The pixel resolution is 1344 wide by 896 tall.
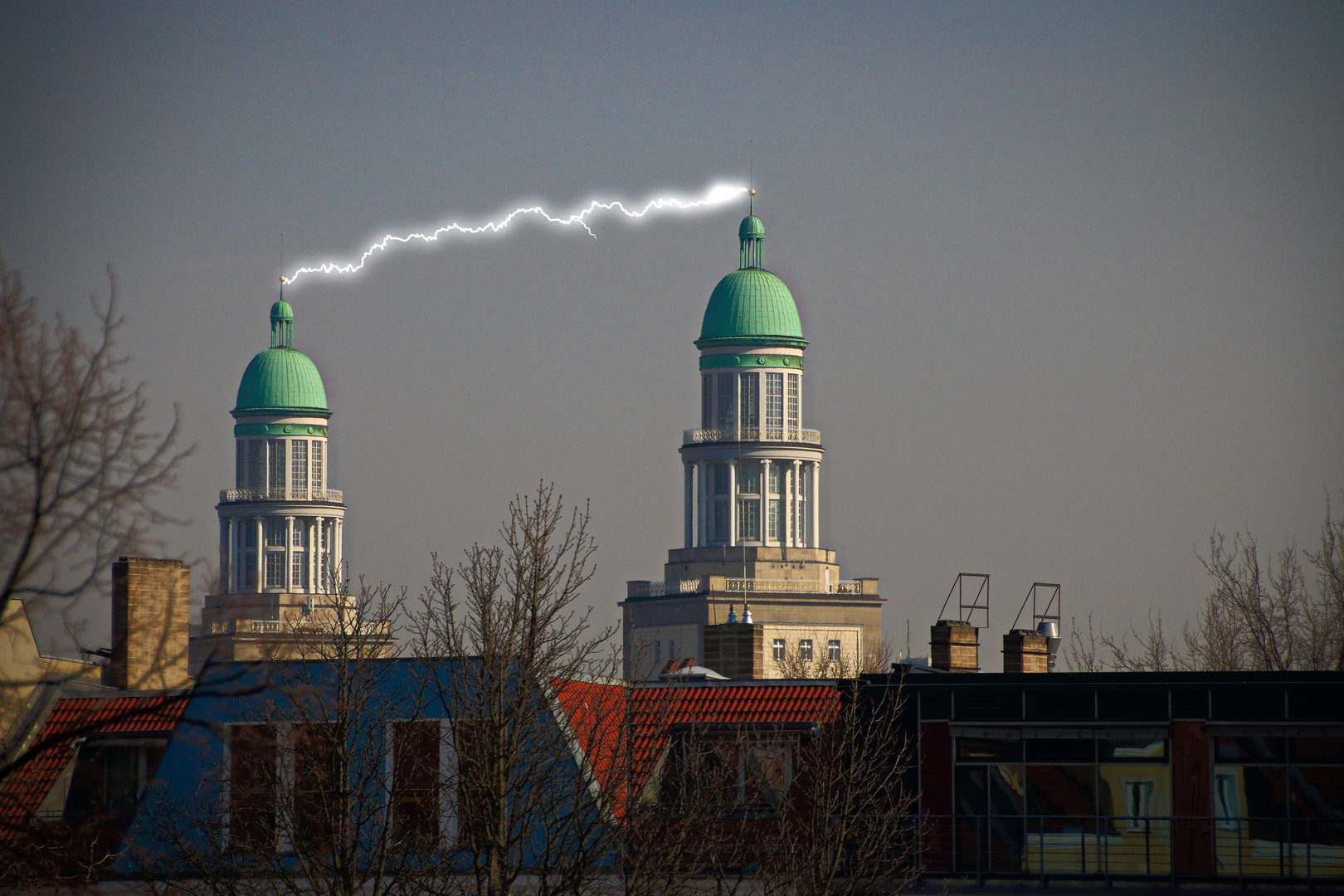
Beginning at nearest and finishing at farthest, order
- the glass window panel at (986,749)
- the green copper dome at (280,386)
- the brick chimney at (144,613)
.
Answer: the brick chimney at (144,613) < the glass window panel at (986,749) < the green copper dome at (280,386)

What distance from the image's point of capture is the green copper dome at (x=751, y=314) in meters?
158

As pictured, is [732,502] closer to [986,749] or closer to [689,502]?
[689,502]

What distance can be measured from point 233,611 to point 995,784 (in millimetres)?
15895

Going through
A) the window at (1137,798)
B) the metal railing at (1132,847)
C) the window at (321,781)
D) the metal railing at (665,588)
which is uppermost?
the metal railing at (665,588)

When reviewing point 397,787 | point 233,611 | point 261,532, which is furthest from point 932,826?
point 261,532

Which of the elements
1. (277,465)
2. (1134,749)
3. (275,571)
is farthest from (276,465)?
(1134,749)

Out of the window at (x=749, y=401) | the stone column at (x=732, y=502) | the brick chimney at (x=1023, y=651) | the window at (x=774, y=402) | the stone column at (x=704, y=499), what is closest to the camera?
the brick chimney at (x=1023, y=651)

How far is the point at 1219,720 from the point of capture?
31734 mm

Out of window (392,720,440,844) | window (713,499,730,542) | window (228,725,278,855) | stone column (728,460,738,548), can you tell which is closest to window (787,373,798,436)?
stone column (728,460,738,548)

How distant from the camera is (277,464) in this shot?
195m

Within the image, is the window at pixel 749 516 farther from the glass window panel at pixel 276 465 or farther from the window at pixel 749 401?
the glass window panel at pixel 276 465

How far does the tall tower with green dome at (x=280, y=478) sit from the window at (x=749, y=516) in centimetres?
4715

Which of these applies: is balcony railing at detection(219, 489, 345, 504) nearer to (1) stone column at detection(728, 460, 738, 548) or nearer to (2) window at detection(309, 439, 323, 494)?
(2) window at detection(309, 439, 323, 494)

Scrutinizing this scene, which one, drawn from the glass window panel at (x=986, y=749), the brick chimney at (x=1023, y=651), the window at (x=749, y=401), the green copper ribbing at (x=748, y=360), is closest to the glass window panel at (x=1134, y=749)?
the glass window panel at (x=986, y=749)
